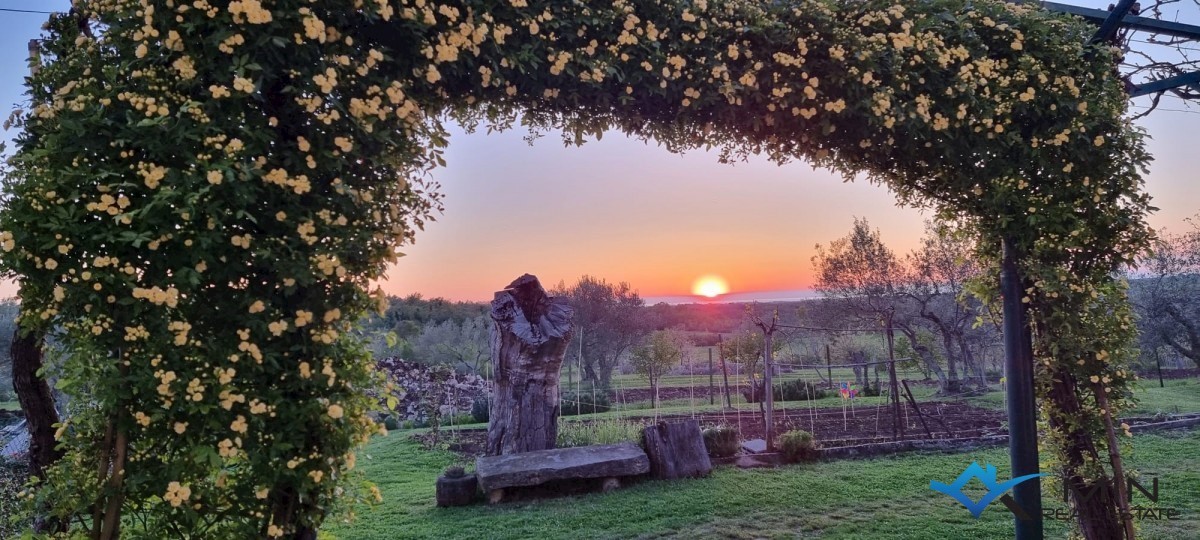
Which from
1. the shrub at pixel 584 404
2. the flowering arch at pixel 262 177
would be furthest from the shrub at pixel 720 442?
the flowering arch at pixel 262 177

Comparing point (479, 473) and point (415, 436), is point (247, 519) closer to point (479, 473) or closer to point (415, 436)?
point (479, 473)

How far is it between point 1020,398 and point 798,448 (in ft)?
10.3

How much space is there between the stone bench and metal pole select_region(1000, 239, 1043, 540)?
279cm

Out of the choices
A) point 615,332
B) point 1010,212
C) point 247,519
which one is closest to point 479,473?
point 247,519

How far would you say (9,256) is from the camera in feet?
5.22

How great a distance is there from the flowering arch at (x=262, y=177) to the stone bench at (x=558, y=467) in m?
2.86

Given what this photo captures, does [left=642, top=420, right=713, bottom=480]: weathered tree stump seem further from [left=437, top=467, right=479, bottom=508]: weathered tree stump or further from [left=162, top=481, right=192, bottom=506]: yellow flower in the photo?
[left=162, top=481, right=192, bottom=506]: yellow flower

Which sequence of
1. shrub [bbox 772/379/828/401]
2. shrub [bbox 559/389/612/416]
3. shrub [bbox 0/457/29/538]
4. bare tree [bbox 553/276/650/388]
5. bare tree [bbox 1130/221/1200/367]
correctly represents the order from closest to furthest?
shrub [bbox 0/457/29/538], shrub [bbox 559/389/612/416], bare tree [bbox 1130/221/1200/367], shrub [bbox 772/379/828/401], bare tree [bbox 553/276/650/388]

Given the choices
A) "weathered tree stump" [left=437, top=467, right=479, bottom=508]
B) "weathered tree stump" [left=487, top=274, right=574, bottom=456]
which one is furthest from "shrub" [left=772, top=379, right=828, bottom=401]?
"weathered tree stump" [left=437, top=467, right=479, bottom=508]

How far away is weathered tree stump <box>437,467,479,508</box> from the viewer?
15.3 ft

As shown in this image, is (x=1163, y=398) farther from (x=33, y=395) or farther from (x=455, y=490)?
(x=33, y=395)

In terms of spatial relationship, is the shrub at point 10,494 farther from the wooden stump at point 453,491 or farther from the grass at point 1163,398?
the grass at point 1163,398

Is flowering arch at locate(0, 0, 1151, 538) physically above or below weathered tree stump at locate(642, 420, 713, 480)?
above

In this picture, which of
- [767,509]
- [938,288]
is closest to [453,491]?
[767,509]
